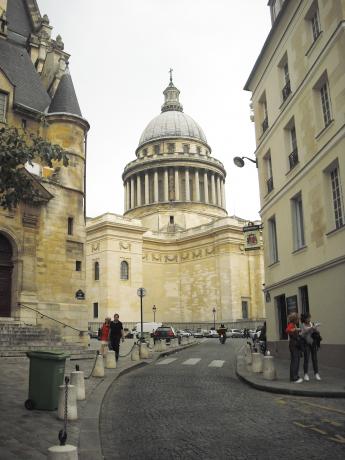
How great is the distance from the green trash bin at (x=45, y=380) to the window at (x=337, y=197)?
951cm

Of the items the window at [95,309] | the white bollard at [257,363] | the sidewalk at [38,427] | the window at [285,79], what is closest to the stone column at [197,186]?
the window at [95,309]

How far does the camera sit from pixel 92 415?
27.2 ft

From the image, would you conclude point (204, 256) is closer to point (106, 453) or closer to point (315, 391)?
point (315, 391)

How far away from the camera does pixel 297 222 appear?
735 inches

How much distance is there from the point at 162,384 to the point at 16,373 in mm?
4265

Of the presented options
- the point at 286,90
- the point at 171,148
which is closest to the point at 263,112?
the point at 286,90

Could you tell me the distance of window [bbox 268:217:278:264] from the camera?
2127cm

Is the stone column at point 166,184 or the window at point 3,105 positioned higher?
the stone column at point 166,184

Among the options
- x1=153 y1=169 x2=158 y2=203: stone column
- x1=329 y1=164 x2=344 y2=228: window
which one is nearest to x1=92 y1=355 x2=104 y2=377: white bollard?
x1=329 y1=164 x2=344 y2=228: window

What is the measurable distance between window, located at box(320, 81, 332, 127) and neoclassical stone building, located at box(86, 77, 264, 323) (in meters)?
38.1

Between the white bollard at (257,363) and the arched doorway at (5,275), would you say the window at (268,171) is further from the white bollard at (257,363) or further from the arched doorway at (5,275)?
the arched doorway at (5,275)

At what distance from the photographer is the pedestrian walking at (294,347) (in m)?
12.1

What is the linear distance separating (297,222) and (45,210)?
13.9 meters

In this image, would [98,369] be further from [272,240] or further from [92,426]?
[272,240]
